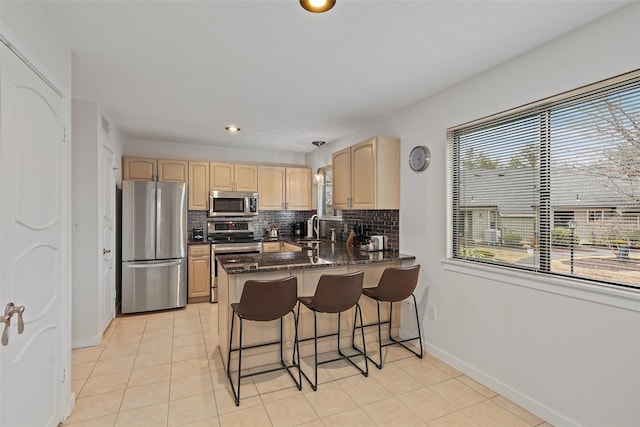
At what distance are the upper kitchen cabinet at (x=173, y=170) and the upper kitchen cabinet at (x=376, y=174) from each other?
8.84 feet

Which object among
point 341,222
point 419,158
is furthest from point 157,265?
point 419,158

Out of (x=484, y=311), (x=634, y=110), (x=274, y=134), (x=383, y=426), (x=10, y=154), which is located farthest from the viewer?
(x=274, y=134)

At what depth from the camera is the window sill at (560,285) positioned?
69.2 inches

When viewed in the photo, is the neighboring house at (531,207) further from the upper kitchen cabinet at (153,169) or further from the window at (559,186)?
the upper kitchen cabinet at (153,169)

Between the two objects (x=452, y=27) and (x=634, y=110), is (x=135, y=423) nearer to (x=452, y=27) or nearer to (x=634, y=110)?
(x=452, y=27)

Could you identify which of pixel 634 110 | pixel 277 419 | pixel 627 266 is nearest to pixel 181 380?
pixel 277 419

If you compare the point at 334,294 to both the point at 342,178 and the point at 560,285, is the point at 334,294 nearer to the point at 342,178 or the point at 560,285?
the point at 560,285

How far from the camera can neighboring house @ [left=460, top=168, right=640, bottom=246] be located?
1.85m

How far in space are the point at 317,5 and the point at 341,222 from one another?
346 cm

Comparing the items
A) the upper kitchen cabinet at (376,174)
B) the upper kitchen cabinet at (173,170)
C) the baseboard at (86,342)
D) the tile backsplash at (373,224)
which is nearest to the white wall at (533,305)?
the upper kitchen cabinet at (376,174)

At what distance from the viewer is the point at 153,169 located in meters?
4.81

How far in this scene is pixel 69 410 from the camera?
2.17 meters

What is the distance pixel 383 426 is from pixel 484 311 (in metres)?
1.18

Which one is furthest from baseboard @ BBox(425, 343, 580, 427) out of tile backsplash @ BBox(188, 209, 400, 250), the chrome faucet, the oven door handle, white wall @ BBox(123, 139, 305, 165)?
white wall @ BBox(123, 139, 305, 165)
